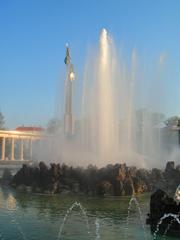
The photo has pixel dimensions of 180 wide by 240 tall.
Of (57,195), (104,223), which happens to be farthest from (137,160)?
(104,223)

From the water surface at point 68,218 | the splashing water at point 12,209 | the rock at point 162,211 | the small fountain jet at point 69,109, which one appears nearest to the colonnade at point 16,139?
the small fountain jet at point 69,109

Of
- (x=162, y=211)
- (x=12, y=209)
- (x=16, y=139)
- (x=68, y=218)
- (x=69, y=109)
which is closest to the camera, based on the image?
(x=162, y=211)

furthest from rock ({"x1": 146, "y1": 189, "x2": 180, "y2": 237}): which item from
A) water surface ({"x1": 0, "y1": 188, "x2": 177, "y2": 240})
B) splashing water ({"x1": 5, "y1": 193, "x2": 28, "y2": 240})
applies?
splashing water ({"x1": 5, "y1": 193, "x2": 28, "y2": 240})

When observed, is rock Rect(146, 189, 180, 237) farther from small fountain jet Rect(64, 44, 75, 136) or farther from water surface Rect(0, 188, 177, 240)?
small fountain jet Rect(64, 44, 75, 136)

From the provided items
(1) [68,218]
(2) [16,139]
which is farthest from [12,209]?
(2) [16,139]

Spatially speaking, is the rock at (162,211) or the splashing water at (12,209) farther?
the splashing water at (12,209)

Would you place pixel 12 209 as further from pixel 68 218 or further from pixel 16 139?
pixel 16 139

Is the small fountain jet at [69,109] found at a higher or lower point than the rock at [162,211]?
higher

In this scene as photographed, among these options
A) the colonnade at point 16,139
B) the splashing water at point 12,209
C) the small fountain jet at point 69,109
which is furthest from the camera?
the colonnade at point 16,139

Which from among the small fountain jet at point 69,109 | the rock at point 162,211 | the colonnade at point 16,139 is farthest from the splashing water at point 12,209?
the colonnade at point 16,139

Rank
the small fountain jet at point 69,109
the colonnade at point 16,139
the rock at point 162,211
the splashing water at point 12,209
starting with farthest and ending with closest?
the colonnade at point 16,139, the small fountain jet at point 69,109, the splashing water at point 12,209, the rock at point 162,211

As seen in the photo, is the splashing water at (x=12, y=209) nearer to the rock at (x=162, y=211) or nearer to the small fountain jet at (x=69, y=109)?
the rock at (x=162, y=211)

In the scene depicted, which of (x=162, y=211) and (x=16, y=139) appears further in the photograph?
(x=16, y=139)

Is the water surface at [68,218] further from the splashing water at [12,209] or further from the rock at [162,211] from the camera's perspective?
the rock at [162,211]
